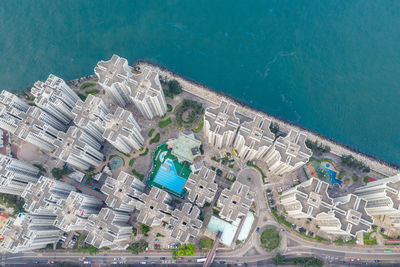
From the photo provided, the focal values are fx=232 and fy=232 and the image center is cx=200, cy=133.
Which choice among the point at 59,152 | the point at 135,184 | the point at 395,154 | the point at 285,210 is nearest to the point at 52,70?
the point at 59,152

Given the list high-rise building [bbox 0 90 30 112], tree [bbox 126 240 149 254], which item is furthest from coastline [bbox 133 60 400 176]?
tree [bbox 126 240 149 254]

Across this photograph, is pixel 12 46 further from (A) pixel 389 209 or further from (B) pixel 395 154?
(B) pixel 395 154

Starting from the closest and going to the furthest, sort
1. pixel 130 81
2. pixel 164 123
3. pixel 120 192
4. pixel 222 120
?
pixel 120 192 < pixel 222 120 < pixel 130 81 < pixel 164 123

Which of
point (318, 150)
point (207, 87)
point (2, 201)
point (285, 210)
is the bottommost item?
point (2, 201)

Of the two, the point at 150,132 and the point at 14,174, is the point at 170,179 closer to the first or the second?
the point at 150,132

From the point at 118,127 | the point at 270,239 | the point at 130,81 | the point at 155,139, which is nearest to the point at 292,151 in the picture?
the point at 270,239

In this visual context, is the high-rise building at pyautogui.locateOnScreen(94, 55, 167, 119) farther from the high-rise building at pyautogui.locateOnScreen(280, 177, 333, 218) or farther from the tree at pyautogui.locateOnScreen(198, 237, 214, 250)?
the high-rise building at pyautogui.locateOnScreen(280, 177, 333, 218)

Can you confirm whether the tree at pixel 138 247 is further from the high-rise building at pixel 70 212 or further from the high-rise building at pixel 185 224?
the high-rise building at pixel 70 212
